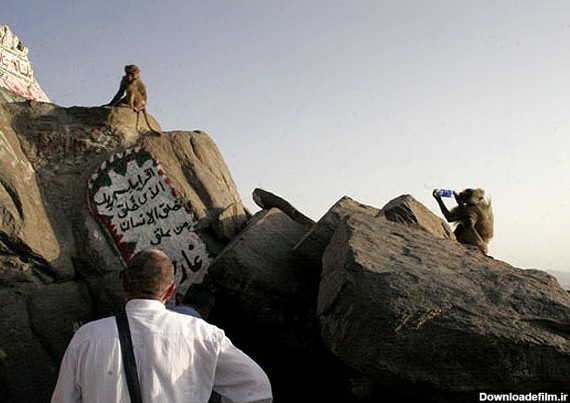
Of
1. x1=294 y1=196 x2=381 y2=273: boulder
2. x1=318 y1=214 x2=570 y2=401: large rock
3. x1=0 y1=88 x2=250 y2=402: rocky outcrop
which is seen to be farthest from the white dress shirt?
x1=0 y1=88 x2=250 y2=402: rocky outcrop

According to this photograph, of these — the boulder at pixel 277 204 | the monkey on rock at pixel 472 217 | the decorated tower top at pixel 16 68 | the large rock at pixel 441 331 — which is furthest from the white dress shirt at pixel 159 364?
the decorated tower top at pixel 16 68

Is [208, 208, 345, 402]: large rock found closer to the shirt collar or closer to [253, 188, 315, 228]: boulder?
[253, 188, 315, 228]: boulder

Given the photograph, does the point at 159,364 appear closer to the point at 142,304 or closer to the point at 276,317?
the point at 142,304

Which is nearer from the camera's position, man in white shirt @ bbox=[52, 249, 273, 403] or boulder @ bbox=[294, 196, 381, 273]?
man in white shirt @ bbox=[52, 249, 273, 403]

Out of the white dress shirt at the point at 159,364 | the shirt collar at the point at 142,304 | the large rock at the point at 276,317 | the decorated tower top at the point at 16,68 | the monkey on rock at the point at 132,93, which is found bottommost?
the large rock at the point at 276,317

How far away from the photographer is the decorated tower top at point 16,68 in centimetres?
937

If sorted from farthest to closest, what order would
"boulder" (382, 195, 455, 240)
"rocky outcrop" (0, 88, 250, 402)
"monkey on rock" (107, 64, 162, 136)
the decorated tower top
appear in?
the decorated tower top < "monkey on rock" (107, 64, 162, 136) < "boulder" (382, 195, 455, 240) < "rocky outcrop" (0, 88, 250, 402)

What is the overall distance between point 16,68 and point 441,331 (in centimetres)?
900

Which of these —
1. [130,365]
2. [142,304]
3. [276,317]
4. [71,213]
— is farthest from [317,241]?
[130,365]

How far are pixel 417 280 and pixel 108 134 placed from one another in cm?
387

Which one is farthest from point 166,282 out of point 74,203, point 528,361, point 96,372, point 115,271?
point 74,203

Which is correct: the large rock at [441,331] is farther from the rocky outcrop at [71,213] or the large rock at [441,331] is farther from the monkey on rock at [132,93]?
the monkey on rock at [132,93]

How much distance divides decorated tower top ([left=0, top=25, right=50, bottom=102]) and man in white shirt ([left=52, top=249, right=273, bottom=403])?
323 inches

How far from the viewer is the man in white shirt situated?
6.29 feet
